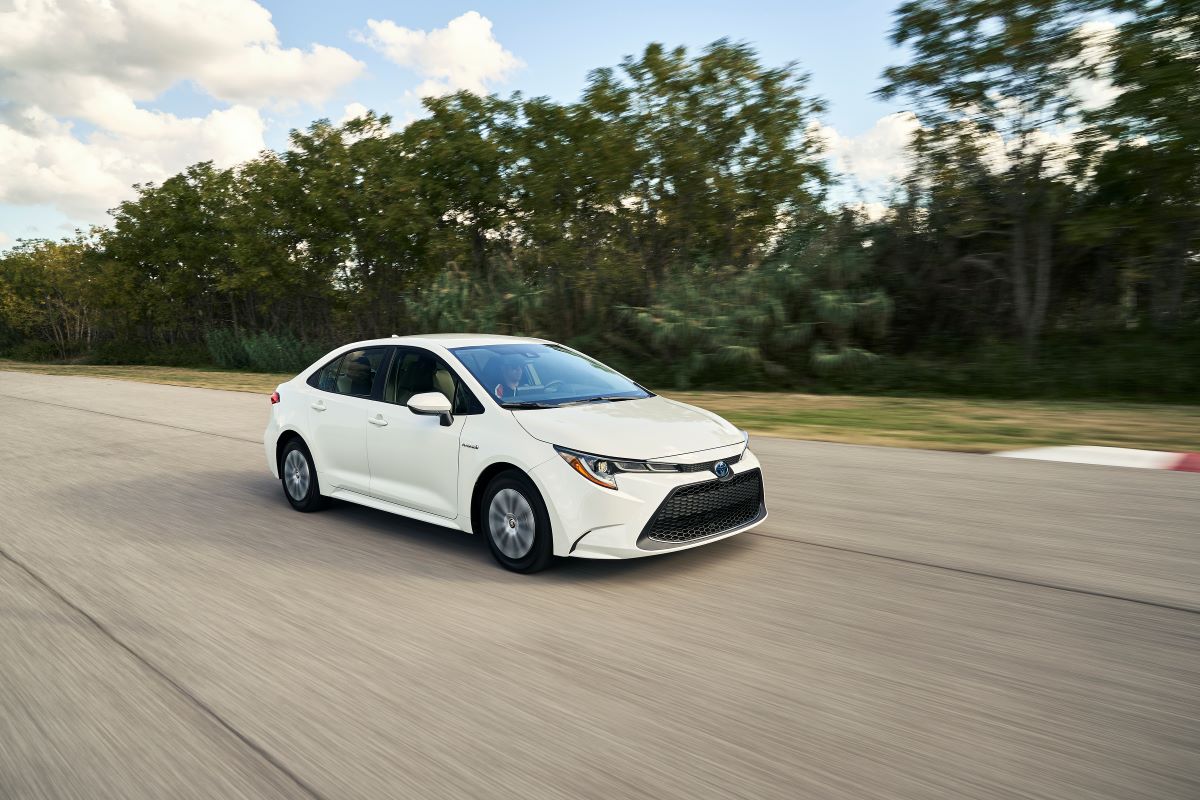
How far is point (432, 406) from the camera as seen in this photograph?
6129mm

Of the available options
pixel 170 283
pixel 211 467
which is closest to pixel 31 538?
pixel 211 467

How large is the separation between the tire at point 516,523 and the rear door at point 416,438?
364mm

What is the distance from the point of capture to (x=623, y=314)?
73.5ft

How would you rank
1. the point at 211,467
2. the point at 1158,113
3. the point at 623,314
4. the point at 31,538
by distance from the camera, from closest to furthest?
1. the point at 31,538
2. the point at 211,467
3. the point at 1158,113
4. the point at 623,314

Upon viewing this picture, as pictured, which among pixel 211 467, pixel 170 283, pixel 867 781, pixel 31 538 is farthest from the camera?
pixel 170 283

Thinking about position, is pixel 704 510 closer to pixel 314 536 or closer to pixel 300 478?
pixel 314 536

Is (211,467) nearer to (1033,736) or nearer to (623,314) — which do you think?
(1033,736)

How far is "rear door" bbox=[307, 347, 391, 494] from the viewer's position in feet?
23.3

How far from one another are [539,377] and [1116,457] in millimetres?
6147

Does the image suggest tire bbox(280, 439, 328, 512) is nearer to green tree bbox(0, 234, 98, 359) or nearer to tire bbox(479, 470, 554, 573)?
tire bbox(479, 470, 554, 573)

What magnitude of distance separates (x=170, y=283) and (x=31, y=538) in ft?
157

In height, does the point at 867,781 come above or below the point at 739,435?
below

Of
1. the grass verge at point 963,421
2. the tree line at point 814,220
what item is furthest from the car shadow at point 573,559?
the tree line at point 814,220

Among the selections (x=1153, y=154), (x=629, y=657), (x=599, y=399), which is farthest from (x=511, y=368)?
(x=1153, y=154)
